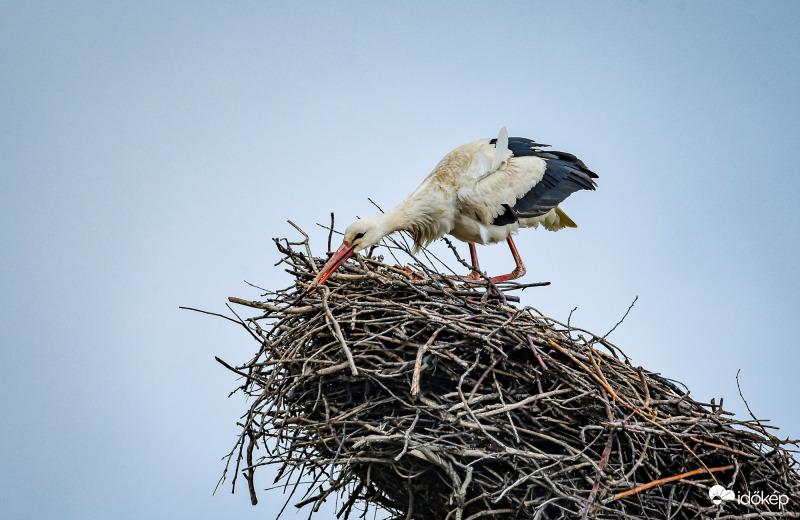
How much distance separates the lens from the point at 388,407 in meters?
3.23

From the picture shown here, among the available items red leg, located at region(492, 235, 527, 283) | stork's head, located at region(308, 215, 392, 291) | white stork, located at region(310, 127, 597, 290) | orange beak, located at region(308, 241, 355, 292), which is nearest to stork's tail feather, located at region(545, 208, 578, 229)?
white stork, located at region(310, 127, 597, 290)

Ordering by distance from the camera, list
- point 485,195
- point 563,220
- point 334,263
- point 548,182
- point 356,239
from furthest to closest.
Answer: point 563,220
point 548,182
point 485,195
point 356,239
point 334,263

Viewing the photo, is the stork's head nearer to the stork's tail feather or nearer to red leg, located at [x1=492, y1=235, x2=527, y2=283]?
red leg, located at [x1=492, y1=235, x2=527, y2=283]

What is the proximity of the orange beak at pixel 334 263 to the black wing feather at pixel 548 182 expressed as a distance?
107 centimetres

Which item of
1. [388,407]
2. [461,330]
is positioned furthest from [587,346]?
[388,407]

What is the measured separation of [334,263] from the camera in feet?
12.5

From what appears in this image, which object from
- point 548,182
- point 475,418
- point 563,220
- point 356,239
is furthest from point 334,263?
point 563,220

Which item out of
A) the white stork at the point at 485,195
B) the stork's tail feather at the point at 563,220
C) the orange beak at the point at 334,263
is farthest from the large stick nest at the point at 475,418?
the stork's tail feather at the point at 563,220

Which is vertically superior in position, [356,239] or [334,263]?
[356,239]

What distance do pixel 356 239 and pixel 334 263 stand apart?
0.44 metres

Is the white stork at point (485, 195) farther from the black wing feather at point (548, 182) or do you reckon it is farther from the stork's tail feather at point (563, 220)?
the stork's tail feather at point (563, 220)

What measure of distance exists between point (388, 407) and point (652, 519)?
1123 millimetres

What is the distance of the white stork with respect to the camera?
464 cm

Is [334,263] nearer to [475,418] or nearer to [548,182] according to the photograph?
[475,418]
